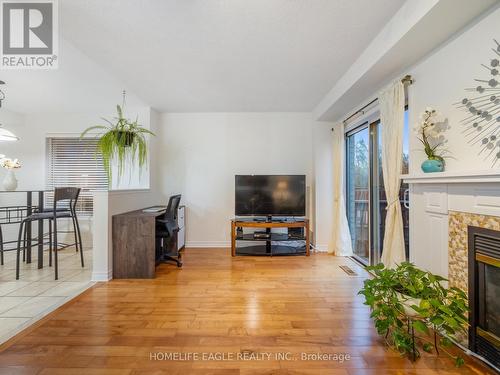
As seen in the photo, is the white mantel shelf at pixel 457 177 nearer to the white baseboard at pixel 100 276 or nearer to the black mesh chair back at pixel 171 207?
the black mesh chair back at pixel 171 207

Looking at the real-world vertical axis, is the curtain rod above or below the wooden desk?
above

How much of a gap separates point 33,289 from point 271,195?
10.2 feet

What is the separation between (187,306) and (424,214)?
2.25 m

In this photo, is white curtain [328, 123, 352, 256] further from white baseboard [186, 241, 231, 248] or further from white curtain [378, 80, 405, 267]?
white baseboard [186, 241, 231, 248]

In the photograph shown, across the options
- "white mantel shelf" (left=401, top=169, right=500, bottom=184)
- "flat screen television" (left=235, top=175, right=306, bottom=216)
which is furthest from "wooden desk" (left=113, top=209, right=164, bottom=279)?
"white mantel shelf" (left=401, top=169, right=500, bottom=184)

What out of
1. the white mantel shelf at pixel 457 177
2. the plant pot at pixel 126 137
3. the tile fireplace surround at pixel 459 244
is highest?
the plant pot at pixel 126 137

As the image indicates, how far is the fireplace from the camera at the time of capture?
1.35 meters

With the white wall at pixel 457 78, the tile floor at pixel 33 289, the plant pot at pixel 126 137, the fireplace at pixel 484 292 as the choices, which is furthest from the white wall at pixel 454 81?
the tile floor at pixel 33 289

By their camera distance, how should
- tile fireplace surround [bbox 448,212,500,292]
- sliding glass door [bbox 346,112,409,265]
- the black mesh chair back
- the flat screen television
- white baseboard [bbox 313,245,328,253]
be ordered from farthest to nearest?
white baseboard [bbox 313,245,328,253] < the flat screen television < the black mesh chair back < sliding glass door [bbox 346,112,409,265] < tile fireplace surround [bbox 448,212,500,292]

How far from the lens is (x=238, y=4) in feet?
5.32

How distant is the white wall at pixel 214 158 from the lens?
13.3ft

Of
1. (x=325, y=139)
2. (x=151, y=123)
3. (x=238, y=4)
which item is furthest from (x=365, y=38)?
(x=151, y=123)

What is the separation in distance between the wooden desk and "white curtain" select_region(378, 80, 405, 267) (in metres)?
2.59

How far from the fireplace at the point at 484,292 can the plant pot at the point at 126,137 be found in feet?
11.8
